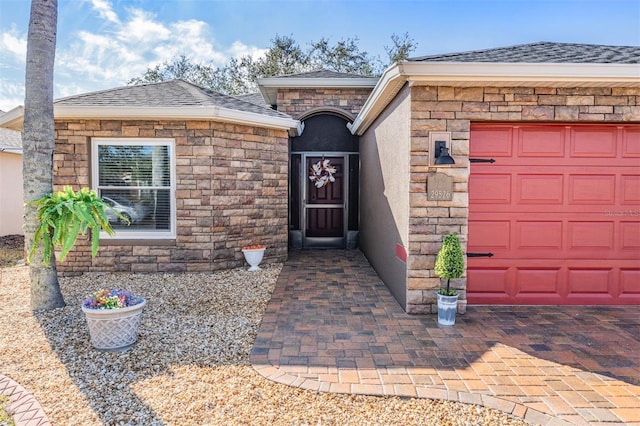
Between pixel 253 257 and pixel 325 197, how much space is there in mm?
3284

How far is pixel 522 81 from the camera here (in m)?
4.23

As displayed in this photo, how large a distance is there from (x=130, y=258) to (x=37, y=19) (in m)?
3.72

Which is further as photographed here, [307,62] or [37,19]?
[307,62]

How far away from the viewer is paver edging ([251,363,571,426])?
251 centimetres

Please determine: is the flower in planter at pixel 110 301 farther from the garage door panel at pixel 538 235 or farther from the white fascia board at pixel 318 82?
the white fascia board at pixel 318 82

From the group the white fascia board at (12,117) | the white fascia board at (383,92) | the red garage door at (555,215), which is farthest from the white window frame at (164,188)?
the red garage door at (555,215)

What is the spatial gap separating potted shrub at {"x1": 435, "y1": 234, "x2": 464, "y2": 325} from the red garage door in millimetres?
683

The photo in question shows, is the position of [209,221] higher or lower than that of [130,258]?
higher

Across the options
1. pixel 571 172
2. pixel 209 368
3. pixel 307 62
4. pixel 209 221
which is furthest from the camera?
pixel 307 62

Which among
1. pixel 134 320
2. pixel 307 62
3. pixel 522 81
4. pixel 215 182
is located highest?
pixel 307 62

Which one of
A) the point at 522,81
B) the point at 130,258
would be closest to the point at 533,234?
the point at 522,81

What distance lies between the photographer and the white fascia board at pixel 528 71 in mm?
4031

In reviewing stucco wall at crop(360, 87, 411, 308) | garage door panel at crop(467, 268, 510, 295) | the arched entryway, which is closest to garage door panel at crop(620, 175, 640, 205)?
garage door panel at crop(467, 268, 510, 295)

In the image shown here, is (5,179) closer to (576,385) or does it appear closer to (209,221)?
(209,221)
